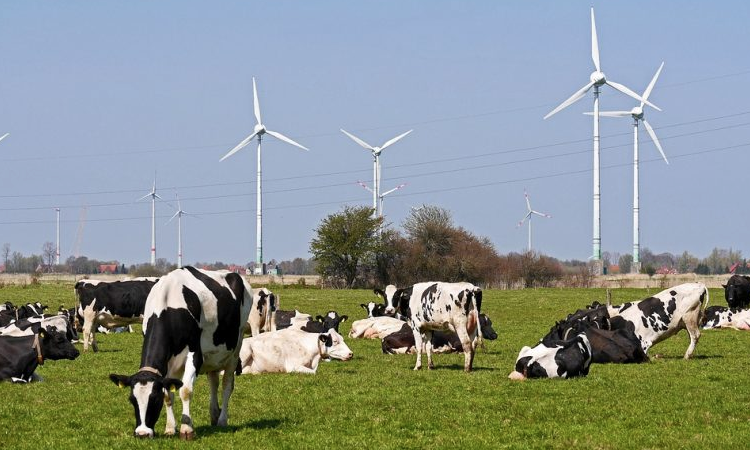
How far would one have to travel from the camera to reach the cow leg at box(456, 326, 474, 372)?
21406mm

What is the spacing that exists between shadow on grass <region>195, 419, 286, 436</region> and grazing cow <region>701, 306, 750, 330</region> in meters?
24.3

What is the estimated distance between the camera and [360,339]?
31422 mm

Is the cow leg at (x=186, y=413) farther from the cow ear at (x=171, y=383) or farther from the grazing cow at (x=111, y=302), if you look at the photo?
the grazing cow at (x=111, y=302)

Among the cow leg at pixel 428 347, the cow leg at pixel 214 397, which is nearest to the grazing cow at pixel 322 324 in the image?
the cow leg at pixel 428 347

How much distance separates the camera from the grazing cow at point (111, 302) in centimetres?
2942

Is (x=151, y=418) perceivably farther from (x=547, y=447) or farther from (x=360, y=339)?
(x=360, y=339)

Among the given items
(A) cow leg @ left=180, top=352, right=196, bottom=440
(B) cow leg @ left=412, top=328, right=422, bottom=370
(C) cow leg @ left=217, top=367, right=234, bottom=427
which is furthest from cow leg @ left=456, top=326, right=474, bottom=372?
(A) cow leg @ left=180, top=352, right=196, bottom=440

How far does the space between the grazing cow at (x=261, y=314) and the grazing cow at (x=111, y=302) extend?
2751mm

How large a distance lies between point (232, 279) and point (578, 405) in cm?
502

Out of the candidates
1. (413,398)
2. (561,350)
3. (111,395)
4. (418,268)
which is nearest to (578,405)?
(413,398)

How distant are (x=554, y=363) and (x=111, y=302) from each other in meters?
14.0

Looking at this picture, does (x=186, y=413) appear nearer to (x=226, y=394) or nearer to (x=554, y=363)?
(x=226, y=394)

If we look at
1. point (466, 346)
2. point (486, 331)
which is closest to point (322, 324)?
point (486, 331)

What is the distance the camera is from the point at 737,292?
4497 centimetres
